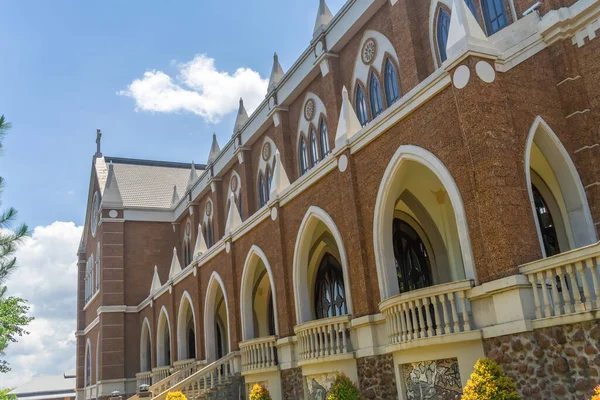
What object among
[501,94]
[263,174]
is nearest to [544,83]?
[501,94]

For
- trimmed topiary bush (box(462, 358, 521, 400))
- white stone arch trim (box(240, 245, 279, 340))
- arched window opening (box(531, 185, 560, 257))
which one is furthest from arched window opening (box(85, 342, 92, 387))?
trimmed topiary bush (box(462, 358, 521, 400))

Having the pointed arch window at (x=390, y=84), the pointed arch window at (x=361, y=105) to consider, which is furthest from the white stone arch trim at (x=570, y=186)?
the pointed arch window at (x=361, y=105)

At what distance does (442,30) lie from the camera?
659 inches

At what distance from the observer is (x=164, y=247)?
38.8m

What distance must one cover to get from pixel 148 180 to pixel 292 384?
28.3 m

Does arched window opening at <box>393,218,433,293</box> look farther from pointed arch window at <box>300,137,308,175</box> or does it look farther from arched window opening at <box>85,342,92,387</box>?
arched window opening at <box>85,342,92,387</box>

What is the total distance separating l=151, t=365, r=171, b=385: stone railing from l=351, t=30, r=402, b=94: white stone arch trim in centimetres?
1617

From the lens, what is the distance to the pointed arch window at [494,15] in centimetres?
1488

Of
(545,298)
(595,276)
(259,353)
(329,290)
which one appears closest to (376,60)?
(329,290)

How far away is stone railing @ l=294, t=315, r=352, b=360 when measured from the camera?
47.5 ft

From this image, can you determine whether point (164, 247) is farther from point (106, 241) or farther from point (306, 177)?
point (306, 177)

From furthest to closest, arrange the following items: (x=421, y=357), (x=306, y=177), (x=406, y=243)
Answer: (x=406, y=243), (x=306, y=177), (x=421, y=357)

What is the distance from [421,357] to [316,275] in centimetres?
1138

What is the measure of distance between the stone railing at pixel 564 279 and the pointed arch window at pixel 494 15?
7447 millimetres
